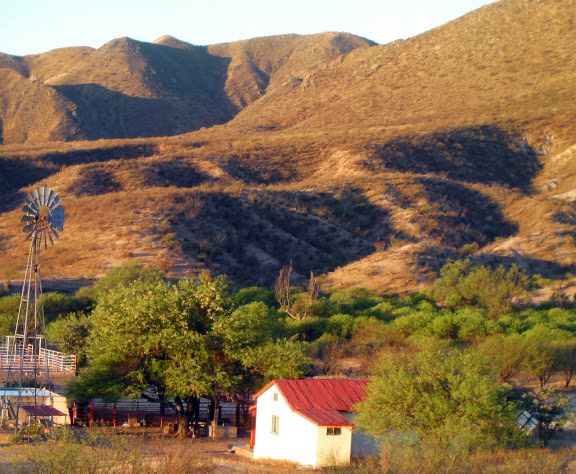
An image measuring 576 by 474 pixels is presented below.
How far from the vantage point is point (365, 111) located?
97625mm

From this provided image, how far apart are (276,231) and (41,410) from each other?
4059 cm

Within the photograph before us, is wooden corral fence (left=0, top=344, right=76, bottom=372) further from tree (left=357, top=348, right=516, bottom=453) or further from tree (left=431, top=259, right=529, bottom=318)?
tree (left=431, top=259, right=529, bottom=318)

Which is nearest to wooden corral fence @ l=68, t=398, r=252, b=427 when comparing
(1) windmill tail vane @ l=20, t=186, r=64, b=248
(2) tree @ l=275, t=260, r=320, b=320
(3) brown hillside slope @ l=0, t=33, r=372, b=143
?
(1) windmill tail vane @ l=20, t=186, r=64, b=248

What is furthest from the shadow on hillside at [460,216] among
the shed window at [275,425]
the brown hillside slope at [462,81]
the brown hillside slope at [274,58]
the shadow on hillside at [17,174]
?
the brown hillside slope at [274,58]

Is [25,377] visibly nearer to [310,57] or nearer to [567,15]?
[567,15]

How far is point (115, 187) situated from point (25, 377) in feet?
149

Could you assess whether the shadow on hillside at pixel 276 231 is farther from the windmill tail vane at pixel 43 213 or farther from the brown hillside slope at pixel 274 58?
the brown hillside slope at pixel 274 58

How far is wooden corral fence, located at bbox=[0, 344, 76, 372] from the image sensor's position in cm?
3256

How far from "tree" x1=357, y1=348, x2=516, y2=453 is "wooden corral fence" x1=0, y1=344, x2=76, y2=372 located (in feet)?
52.8

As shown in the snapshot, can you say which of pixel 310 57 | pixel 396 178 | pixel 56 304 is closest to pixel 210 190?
pixel 396 178

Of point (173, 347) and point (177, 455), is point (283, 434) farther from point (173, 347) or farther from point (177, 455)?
point (177, 455)

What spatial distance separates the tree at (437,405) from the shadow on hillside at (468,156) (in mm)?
57952

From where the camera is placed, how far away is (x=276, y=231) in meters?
65.1

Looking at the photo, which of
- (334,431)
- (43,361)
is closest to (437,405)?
(334,431)
